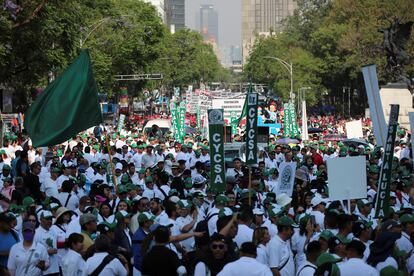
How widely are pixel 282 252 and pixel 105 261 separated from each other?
195 centimetres

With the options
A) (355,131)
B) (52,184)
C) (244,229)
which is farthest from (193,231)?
(355,131)

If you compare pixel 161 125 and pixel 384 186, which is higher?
pixel 384 186

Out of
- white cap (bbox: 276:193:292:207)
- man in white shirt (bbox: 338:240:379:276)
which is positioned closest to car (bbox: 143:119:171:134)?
white cap (bbox: 276:193:292:207)

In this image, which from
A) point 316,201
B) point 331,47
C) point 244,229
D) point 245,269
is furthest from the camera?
point 331,47

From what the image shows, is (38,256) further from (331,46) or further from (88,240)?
(331,46)

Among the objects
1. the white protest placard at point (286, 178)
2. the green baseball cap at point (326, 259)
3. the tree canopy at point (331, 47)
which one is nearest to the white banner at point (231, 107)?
the tree canopy at point (331, 47)

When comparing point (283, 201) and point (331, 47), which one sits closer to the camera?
point (283, 201)

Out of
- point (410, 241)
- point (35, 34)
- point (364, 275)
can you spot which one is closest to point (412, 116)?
point (410, 241)

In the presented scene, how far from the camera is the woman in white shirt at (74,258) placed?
36.2 ft

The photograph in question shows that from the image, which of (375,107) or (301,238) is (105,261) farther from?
(375,107)

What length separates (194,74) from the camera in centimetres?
15912

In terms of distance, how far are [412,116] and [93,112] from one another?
4.42 m

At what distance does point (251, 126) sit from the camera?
A: 16.6 metres

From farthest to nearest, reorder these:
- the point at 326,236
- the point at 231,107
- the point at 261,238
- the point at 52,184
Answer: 1. the point at 231,107
2. the point at 52,184
3. the point at 261,238
4. the point at 326,236
